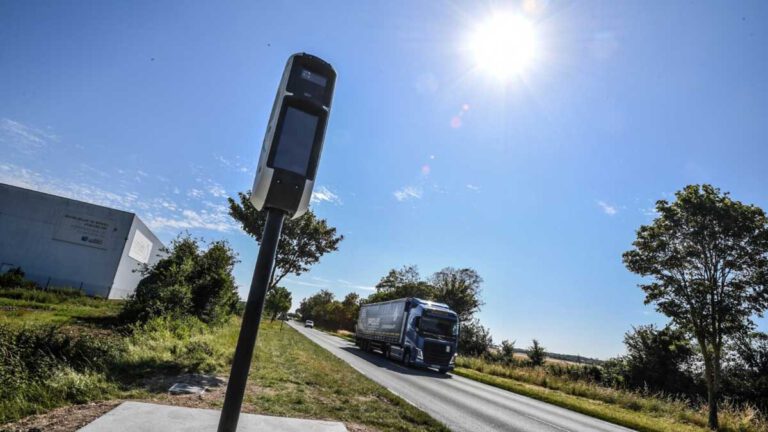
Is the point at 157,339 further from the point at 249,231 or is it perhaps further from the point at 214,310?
the point at 249,231

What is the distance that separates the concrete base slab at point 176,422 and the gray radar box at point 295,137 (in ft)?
7.39

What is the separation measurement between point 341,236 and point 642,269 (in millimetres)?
19046

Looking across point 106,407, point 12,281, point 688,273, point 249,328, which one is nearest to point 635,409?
point 688,273

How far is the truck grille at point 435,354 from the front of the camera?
733 inches

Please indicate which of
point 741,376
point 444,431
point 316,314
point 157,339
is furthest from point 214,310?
point 316,314

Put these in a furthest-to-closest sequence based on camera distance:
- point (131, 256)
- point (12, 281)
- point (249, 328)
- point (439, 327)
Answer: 1. point (131, 256)
2. point (12, 281)
3. point (439, 327)
4. point (249, 328)

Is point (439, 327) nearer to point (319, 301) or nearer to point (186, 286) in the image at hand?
point (186, 286)

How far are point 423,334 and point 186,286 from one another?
1173 cm

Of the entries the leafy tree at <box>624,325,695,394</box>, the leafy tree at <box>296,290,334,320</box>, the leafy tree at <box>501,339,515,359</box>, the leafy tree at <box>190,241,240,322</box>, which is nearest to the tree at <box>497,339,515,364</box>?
the leafy tree at <box>501,339,515,359</box>

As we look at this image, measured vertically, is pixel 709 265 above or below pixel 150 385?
above

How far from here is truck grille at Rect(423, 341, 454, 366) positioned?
61.1ft

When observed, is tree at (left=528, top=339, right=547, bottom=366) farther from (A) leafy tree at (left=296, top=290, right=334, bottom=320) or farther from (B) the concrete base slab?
(A) leafy tree at (left=296, top=290, right=334, bottom=320)

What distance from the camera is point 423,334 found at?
1897 centimetres

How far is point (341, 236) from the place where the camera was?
27641mm
